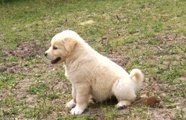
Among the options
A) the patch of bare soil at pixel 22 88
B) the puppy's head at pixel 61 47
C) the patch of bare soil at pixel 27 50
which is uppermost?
the puppy's head at pixel 61 47

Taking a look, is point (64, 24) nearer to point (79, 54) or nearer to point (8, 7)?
point (8, 7)

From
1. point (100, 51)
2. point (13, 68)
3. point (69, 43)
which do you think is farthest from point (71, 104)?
point (100, 51)

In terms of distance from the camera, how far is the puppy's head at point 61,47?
6.29 meters

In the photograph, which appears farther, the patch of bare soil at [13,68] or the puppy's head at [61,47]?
the patch of bare soil at [13,68]

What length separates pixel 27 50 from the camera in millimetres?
11156

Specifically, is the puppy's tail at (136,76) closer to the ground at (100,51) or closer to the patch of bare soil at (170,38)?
the ground at (100,51)

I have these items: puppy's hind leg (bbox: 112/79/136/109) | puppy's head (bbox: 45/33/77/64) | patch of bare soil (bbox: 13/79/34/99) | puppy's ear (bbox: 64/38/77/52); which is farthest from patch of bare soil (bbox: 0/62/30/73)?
puppy's hind leg (bbox: 112/79/136/109)

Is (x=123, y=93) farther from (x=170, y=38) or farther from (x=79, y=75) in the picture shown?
(x=170, y=38)

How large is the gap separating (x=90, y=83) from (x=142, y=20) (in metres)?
7.54

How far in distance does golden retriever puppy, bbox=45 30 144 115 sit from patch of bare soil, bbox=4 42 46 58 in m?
4.27

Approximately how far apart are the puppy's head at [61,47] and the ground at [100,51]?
72cm

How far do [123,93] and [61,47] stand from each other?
0.93 m

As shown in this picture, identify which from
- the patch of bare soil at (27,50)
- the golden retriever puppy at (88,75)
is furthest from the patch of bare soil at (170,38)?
the golden retriever puppy at (88,75)

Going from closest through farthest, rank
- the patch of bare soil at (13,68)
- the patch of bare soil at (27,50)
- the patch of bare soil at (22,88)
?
1. the patch of bare soil at (22,88)
2. the patch of bare soil at (13,68)
3. the patch of bare soil at (27,50)
